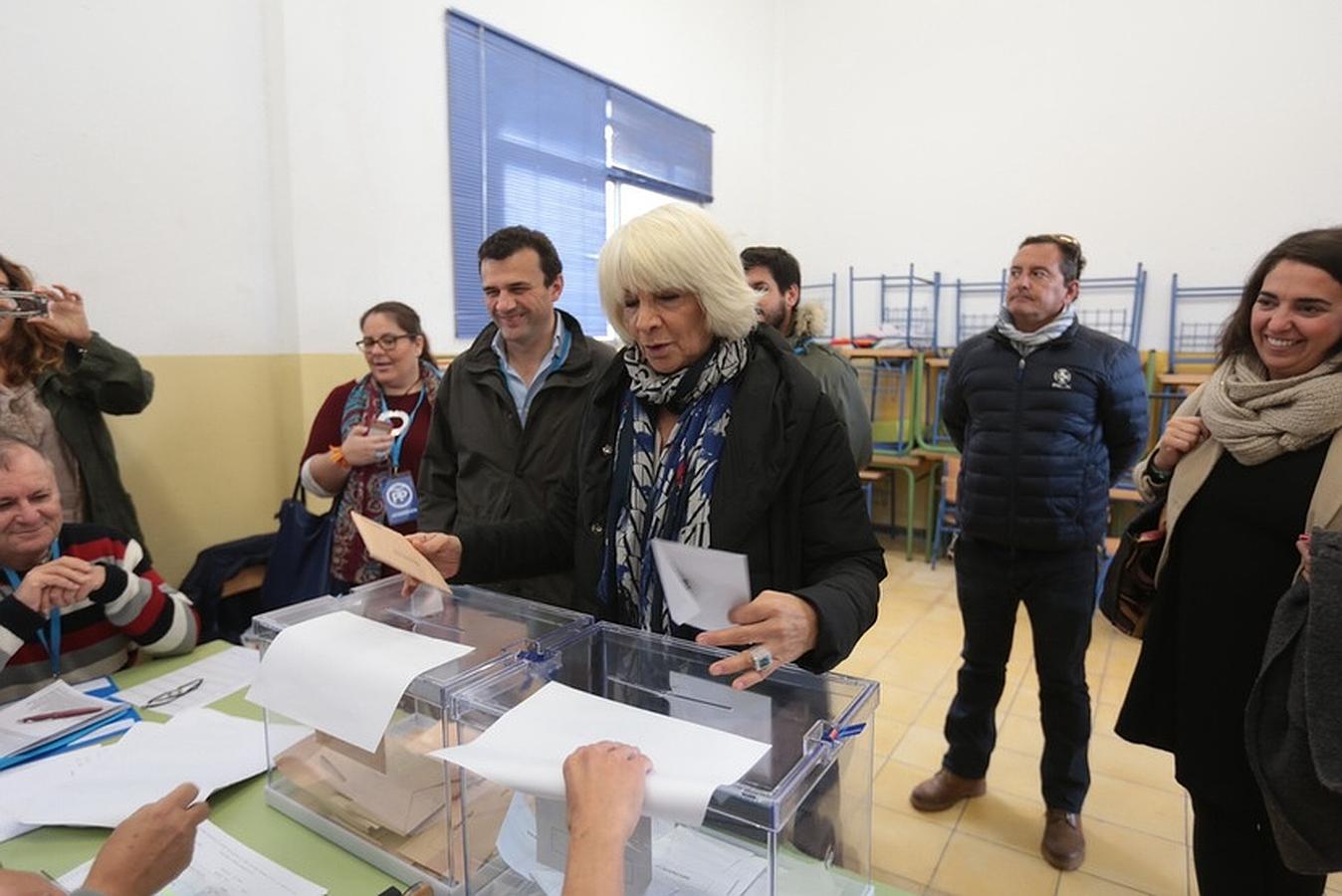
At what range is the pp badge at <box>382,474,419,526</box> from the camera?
204cm

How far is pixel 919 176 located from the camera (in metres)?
5.14

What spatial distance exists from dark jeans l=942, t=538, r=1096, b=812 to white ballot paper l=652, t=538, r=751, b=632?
1579 mm

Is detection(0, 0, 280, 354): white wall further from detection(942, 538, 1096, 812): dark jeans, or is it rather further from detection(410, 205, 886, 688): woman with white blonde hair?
detection(942, 538, 1096, 812): dark jeans

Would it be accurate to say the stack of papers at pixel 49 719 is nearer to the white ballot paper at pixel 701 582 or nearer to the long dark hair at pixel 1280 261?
the white ballot paper at pixel 701 582

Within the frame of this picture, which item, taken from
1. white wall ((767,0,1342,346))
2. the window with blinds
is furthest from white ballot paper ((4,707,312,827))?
white wall ((767,0,1342,346))

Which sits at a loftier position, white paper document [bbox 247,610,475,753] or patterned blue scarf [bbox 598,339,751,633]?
patterned blue scarf [bbox 598,339,751,633]

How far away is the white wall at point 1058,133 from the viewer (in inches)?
163

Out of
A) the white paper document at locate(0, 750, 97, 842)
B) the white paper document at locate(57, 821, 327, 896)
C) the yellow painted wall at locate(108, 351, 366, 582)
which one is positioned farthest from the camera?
the yellow painted wall at locate(108, 351, 366, 582)

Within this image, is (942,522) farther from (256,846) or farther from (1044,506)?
(256,846)

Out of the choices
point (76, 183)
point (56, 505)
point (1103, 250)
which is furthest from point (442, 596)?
point (1103, 250)

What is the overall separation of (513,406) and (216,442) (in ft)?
5.05

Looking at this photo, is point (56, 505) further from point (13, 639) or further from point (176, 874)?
point (176, 874)

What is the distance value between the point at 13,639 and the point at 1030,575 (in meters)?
2.32

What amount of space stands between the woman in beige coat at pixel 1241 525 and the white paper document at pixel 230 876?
4.97 feet
